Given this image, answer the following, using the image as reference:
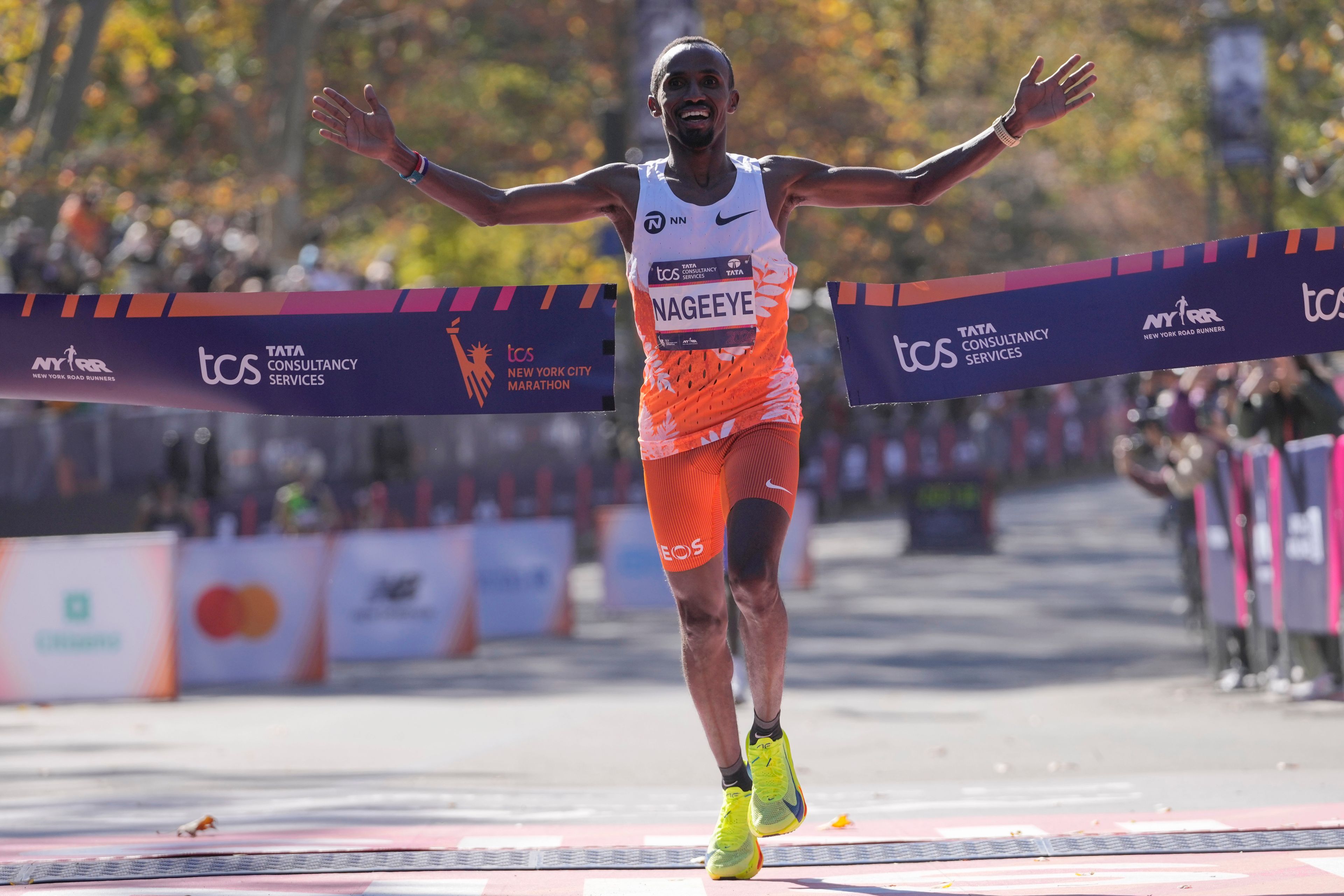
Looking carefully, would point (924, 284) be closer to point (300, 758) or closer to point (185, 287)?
point (300, 758)

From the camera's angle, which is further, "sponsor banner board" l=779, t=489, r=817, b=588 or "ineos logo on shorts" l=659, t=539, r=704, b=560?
"sponsor banner board" l=779, t=489, r=817, b=588

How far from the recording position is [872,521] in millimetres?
31266

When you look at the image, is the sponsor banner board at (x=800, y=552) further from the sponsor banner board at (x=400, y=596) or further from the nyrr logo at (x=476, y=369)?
the nyrr logo at (x=476, y=369)

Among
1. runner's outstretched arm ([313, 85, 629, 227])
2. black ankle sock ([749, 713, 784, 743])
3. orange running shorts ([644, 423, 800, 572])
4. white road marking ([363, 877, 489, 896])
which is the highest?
runner's outstretched arm ([313, 85, 629, 227])

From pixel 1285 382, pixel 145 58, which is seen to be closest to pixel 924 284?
pixel 1285 382

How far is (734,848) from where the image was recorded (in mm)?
5293

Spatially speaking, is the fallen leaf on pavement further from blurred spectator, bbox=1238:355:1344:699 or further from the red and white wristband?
blurred spectator, bbox=1238:355:1344:699

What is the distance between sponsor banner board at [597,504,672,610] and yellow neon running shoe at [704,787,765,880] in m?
14.1

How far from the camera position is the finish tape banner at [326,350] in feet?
20.9

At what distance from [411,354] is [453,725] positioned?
16.8 ft

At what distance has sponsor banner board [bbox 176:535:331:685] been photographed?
14594mm

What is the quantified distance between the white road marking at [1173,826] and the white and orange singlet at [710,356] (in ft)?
5.45

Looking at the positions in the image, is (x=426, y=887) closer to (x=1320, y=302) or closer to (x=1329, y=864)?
(x=1329, y=864)

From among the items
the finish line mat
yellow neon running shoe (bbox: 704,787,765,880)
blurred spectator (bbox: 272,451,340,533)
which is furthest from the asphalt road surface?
blurred spectator (bbox: 272,451,340,533)
